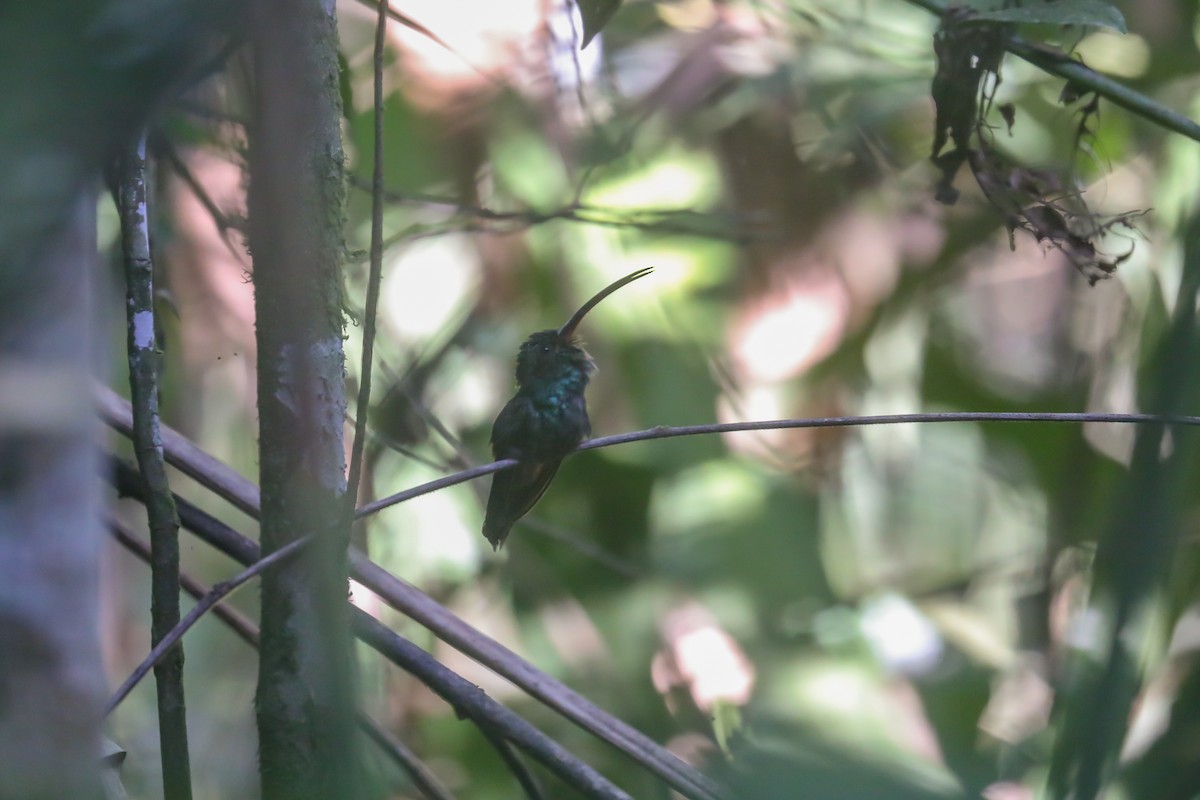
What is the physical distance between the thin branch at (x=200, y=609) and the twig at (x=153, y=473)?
0.07m

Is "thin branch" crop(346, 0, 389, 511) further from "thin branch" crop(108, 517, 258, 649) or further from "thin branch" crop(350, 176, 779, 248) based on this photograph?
"thin branch" crop(108, 517, 258, 649)

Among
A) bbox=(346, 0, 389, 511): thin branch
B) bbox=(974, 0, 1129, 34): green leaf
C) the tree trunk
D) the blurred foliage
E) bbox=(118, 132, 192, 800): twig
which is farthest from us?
the blurred foliage

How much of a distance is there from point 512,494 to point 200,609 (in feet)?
3.19

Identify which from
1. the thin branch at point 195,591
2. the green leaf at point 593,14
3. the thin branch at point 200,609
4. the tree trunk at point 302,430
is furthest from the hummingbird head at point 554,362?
the thin branch at point 200,609

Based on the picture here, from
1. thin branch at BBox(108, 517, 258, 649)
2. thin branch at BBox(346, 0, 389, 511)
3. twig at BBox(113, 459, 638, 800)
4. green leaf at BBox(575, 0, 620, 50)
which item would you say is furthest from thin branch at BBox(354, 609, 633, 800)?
green leaf at BBox(575, 0, 620, 50)

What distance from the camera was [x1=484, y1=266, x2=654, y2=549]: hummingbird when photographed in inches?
Answer: 84.2

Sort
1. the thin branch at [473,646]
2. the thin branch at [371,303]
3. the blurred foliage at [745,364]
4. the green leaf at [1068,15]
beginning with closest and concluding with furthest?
the thin branch at [371,303] < the thin branch at [473,646] < the green leaf at [1068,15] < the blurred foliage at [745,364]

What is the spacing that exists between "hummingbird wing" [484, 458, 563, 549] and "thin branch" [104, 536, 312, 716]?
89 centimetres

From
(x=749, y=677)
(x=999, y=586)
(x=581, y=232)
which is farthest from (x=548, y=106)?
(x=999, y=586)

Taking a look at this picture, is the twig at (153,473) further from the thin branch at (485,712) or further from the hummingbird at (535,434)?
the hummingbird at (535,434)

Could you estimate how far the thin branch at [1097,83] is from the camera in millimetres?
1630

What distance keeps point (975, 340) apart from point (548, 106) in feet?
6.71

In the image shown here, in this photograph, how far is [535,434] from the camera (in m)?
2.14

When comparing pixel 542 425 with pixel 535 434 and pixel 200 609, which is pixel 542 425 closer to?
pixel 535 434
